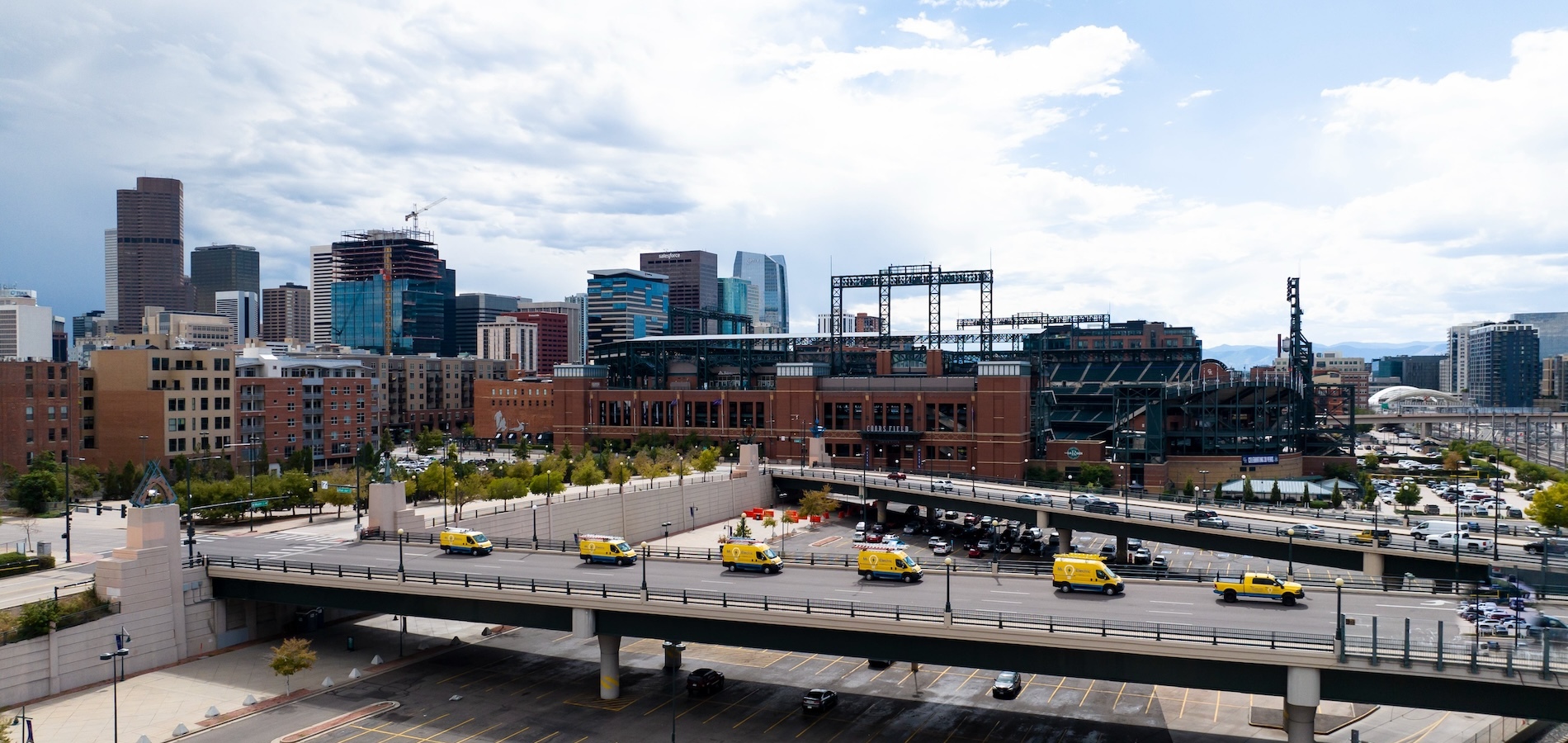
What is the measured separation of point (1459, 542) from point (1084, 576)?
31530mm

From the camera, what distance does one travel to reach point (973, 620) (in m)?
41.7

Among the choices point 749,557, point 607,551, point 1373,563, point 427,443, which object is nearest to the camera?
point 749,557

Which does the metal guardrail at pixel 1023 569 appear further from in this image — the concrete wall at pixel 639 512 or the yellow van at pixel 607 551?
the concrete wall at pixel 639 512

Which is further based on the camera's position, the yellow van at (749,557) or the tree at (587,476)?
the tree at (587,476)

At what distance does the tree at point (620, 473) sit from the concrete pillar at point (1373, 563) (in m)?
60.1

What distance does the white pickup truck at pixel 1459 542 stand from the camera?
2384 inches

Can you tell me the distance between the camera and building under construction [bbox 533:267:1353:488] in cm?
11944

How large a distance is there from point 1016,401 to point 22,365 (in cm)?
10611

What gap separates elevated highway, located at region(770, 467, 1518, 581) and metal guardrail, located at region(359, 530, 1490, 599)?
218 cm

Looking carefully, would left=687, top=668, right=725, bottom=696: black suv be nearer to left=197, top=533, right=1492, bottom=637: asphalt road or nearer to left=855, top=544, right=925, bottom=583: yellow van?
left=197, top=533, right=1492, bottom=637: asphalt road

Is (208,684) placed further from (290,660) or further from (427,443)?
(427,443)

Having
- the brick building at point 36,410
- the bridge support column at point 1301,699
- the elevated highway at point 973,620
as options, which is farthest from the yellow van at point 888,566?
the brick building at point 36,410

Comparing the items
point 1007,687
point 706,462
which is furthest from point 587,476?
point 1007,687

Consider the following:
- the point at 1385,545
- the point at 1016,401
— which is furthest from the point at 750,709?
the point at 1016,401
